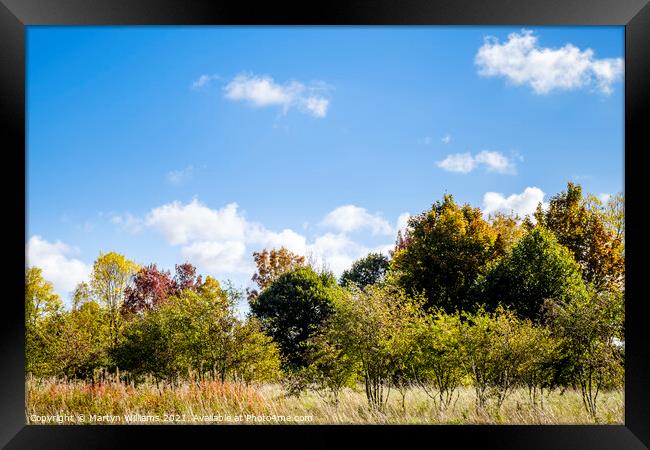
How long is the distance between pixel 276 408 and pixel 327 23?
3324 mm

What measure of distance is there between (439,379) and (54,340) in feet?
12.6

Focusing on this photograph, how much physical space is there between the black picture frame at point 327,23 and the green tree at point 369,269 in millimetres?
3293

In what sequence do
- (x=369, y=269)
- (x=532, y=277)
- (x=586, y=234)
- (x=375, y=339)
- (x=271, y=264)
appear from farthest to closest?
(x=271, y=264)
(x=369, y=269)
(x=586, y=234)
(x=532, y=277)
(x=375, y=339)

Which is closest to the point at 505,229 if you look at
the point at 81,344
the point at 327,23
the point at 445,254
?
the point at 445,254

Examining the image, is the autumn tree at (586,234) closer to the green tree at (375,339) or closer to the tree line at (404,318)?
the tree line at (404,318)

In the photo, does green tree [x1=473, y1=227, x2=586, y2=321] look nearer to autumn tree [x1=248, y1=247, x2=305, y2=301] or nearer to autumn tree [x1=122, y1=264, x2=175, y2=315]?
autumn tree [x1=248, y1=247, x2=305, y2=301]

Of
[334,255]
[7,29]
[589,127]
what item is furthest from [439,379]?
[7,29]

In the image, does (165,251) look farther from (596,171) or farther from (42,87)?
(596,171)

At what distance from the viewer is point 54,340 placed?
5.30 meters

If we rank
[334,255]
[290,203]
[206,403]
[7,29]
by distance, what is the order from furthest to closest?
[334,255]
[290,203]
[206,403]
[7,29]

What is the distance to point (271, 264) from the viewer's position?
789 cm

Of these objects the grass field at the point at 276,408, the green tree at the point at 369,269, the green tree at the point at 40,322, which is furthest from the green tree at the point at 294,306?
the green tree at the point at 40,322

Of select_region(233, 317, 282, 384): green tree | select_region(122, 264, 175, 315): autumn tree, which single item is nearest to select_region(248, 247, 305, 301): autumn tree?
select_region(122, 264, 175, 315): autumn tree
